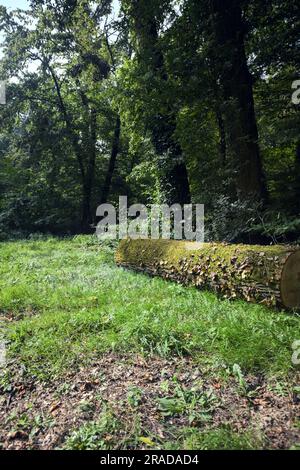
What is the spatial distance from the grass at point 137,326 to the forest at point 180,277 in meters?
0.02

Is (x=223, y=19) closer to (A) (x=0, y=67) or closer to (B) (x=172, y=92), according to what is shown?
(B) (x=172, y=92)

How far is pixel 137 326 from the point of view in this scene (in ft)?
11.9

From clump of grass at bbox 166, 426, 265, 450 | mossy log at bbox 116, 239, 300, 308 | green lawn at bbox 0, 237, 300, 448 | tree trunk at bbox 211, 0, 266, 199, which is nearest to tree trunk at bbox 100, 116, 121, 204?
tree trunk at bbox 211, 0, 266, 199

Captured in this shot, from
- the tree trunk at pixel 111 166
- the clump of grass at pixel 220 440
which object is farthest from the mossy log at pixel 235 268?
the tree trunk at pixel 111 166

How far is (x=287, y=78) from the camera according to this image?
6641 millimetres

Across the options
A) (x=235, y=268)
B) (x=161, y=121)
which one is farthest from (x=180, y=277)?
(x=161, y=121)

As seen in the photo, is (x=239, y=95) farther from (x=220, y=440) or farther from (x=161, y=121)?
(x=220, y=440)

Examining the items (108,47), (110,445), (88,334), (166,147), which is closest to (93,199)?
(108,47)

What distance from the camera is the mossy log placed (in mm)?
4039

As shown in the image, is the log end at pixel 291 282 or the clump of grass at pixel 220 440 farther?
the log end at pixel 291 282

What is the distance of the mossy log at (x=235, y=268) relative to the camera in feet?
13.3

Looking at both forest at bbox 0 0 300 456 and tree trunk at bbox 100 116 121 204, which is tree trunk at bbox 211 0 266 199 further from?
tree trunk at bbox 100 116 121 204

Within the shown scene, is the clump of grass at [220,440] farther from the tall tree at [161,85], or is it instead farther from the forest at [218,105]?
the tall tree at [161,85]

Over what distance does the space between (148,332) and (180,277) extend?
221 cm
